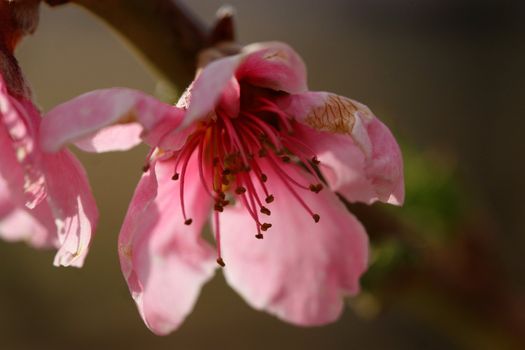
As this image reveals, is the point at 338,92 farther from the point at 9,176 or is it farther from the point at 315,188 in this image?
the point at 9,176

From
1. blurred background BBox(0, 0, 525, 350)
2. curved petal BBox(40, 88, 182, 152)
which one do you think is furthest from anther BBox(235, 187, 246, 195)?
blurred background BBox(0, 0, 525, 350)

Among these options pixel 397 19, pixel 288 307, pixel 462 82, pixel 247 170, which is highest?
pixel 247 170

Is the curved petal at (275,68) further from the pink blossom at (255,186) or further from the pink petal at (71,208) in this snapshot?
the pink petal at (71,208)

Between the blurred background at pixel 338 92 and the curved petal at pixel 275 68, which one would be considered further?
the blurred background at pixel 338 92

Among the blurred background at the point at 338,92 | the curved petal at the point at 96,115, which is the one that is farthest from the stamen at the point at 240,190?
the blurred background at the point at 338,92

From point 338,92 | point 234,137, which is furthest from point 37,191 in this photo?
point 338,92

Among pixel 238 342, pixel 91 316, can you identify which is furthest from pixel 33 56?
Answer: pixel 238 342

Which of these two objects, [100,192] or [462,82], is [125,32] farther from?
[462,82]

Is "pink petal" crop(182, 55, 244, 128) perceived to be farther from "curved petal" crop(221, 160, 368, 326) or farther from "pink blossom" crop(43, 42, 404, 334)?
"curved petal" crop(221, 160, 368, 326)
